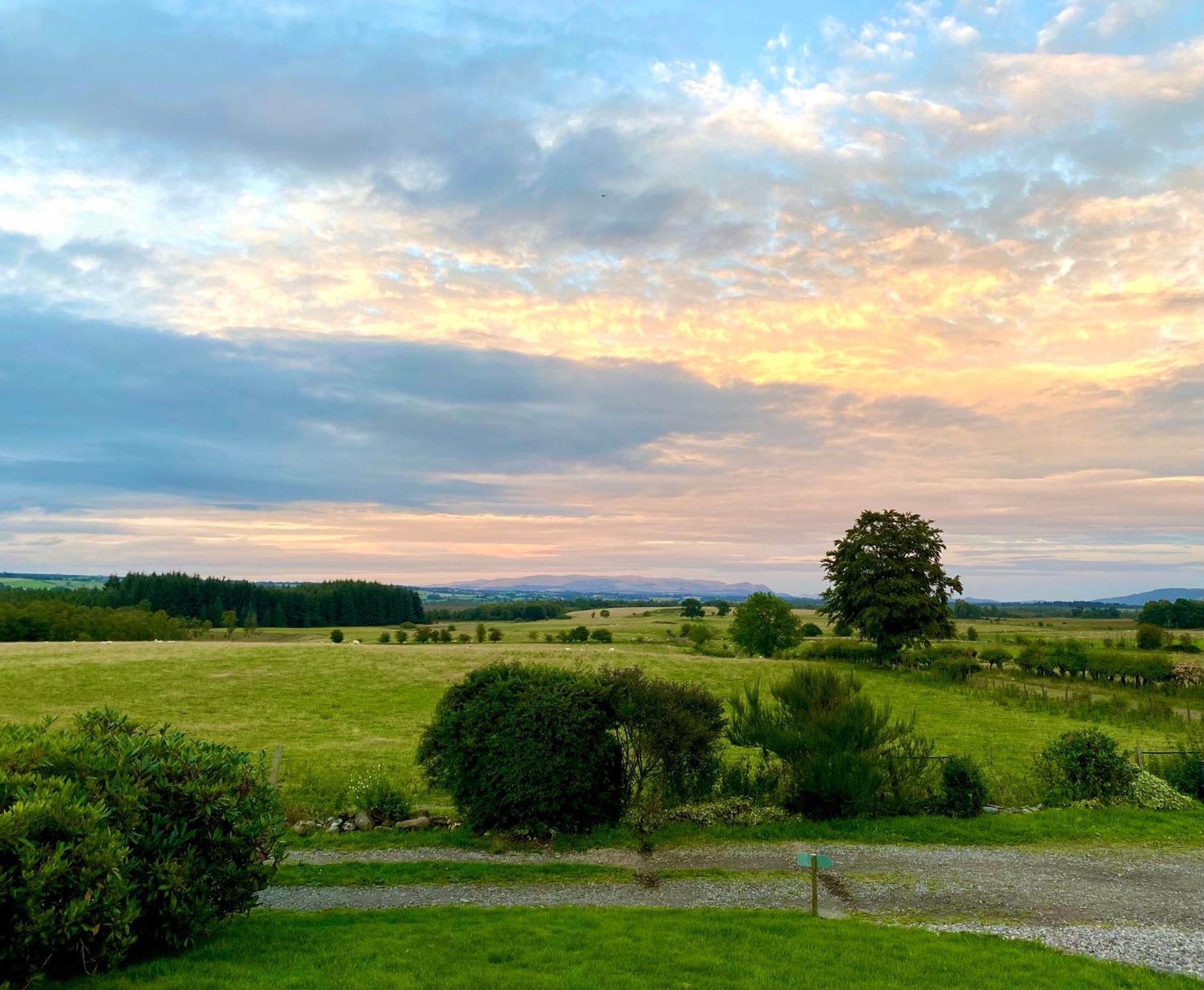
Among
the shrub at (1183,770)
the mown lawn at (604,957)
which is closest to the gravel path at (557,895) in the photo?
the mown lawn at (604,957)

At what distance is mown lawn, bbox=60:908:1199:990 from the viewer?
24.2 feet

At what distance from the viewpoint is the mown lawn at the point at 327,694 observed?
25.7 m

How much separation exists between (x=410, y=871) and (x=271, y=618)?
379ft

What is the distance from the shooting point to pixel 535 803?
46.6 ft

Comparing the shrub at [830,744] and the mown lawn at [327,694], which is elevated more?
the shrub at [830,744]

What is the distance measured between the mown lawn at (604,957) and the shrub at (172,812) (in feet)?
1.57

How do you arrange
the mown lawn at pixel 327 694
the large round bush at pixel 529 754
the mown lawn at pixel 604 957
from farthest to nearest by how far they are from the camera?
the mown lawn at pixel 327 694
the large round bush at pixel 529 754
the mown lawn at pixel 604 957

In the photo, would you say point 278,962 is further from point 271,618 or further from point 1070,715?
point 271,618

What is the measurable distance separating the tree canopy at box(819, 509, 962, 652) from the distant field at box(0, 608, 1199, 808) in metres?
3.51

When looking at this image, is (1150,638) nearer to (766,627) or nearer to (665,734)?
(766,627)

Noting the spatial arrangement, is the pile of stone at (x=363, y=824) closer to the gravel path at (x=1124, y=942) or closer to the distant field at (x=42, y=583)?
the gravel path at (x=1124, y=942)

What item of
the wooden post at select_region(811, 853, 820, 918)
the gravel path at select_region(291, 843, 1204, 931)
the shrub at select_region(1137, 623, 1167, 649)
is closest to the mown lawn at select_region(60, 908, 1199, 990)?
the wooden post at select_region(811, 853, 820, 918)

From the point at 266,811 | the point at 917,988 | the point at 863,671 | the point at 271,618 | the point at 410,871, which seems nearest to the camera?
the point at 917,988

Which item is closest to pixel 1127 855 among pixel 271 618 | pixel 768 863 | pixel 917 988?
pixel 768 863
